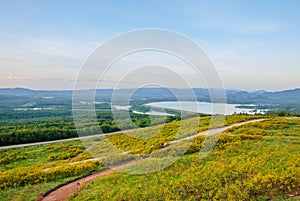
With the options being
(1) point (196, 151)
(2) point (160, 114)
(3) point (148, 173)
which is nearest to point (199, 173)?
(3) point (148, 173)

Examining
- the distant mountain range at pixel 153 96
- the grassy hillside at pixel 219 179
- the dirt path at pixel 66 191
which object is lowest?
the dirt path at pixel 66 191

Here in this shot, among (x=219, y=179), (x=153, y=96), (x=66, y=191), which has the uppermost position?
(x=153, y=96)

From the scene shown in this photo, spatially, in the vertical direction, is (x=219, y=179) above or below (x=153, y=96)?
below

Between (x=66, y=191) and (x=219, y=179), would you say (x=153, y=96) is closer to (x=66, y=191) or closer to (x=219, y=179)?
(x=66, y=191)

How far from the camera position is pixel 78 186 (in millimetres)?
11047

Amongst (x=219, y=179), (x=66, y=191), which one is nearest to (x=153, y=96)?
(x=66, y=191)

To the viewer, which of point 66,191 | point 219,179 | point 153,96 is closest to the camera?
point 219,179

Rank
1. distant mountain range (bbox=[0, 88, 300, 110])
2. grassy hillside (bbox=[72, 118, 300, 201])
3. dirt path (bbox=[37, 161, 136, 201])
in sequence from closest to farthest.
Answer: grassy hillside (bbox=[72, 118, 300, 201]), dirt path (bbox=[37, 161, 136, 201]), distant mountain range (bbox=[0, 88, 300, 110])

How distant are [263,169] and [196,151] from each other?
521 cm

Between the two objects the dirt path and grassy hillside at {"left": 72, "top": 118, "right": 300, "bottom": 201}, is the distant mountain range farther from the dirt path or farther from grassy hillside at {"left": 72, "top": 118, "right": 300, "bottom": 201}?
the dirt path

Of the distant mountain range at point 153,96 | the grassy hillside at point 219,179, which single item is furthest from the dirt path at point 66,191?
the distant mountain range at point 153,96

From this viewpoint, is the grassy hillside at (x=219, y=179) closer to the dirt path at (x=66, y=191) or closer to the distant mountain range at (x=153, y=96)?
the dirt path at (x=66, y=191)

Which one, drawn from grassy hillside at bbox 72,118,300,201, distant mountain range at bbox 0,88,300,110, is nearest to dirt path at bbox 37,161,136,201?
grassy hillside at bbox 72,118,300,201

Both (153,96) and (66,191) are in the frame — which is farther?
(153,96)
